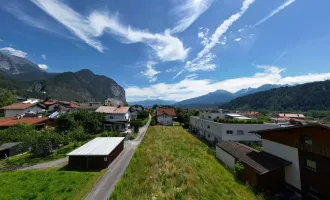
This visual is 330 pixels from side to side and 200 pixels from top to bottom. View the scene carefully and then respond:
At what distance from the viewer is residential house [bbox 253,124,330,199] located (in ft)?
39.5

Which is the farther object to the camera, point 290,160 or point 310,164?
point 290,160

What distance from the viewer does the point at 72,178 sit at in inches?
672

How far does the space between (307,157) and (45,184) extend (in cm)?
2408

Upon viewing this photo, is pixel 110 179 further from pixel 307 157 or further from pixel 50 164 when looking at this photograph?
pixel 307 157

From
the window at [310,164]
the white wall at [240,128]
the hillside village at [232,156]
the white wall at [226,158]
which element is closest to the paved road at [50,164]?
the hillside village at [232,156]

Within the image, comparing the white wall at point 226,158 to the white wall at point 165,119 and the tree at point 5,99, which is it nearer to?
the white wall at point 165,119

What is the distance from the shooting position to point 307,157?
43.5 feet

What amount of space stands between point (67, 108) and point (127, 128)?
4321 centimetres

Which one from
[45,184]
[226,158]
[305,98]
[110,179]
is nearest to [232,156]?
[226,158]

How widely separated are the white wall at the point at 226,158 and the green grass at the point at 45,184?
15954mm

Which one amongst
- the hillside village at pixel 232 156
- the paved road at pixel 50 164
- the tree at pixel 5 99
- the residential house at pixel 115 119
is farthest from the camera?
the tree at pixel 5 99

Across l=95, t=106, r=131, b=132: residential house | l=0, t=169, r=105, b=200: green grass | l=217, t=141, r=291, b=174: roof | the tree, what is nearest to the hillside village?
l=217, t=141, r=291, b=174: roof

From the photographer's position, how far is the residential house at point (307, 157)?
1203cm

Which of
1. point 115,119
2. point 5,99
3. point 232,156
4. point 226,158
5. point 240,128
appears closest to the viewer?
point 232,156
